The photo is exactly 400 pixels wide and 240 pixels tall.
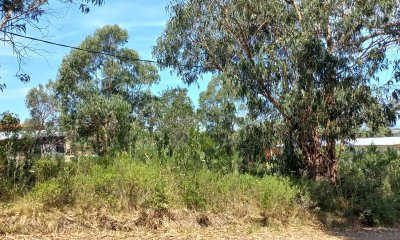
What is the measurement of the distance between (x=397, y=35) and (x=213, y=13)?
214 inches

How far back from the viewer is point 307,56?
1318cm

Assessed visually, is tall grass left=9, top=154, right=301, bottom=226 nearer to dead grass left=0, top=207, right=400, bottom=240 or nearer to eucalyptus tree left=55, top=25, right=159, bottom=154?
dead grass left=0, top=207, right=400, bottom=240

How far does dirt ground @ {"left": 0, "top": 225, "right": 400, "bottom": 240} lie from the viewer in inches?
392

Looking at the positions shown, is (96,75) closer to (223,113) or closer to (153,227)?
(223,113)

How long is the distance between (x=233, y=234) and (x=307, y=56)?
17.9ft

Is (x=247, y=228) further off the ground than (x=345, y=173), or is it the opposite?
(x=345, y=173)

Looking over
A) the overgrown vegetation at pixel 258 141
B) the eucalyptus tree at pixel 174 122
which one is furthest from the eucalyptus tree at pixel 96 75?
the overgrown vegetation at pixel 258 141

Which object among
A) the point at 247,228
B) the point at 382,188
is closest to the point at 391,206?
the point at 382,188

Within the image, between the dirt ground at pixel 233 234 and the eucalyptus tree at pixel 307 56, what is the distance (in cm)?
300

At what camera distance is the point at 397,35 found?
13445 mm

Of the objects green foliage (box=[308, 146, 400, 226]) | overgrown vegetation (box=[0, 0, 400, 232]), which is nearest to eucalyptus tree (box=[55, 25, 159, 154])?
overgrown vegetation (box=[0, 0, 400, 232])

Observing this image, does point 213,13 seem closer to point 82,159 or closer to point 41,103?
point 82,159

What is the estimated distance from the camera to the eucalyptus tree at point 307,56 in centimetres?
1324

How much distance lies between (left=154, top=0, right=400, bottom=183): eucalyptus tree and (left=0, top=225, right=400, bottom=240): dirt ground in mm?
3003
